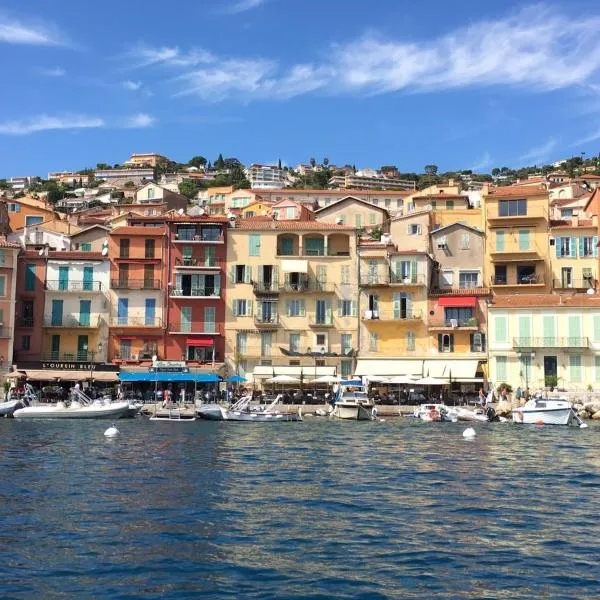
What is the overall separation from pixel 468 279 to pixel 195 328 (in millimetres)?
20861

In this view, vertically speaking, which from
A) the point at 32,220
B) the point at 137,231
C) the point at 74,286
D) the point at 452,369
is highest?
the point at 32,220

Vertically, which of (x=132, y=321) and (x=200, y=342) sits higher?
(x=132, y=321)

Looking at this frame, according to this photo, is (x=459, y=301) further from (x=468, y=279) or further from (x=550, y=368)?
(x=550, y=368)

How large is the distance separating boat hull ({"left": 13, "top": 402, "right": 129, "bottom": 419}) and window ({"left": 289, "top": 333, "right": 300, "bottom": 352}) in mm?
14832

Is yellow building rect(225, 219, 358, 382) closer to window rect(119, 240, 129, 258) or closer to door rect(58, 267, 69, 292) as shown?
window rect(119, 240, 129, 258)

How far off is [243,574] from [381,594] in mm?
2552

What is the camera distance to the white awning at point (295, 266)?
2347 inches

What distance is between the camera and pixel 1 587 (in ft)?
44.4

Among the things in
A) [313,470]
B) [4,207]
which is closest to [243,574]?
[313,470]

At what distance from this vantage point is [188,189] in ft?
518

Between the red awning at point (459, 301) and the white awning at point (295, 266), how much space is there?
1016 cm

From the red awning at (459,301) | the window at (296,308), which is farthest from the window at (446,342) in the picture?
the window at (296,308)

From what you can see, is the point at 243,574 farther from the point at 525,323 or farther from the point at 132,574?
the point at 525,323

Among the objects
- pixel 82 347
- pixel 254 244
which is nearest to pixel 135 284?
pixel 82 347
